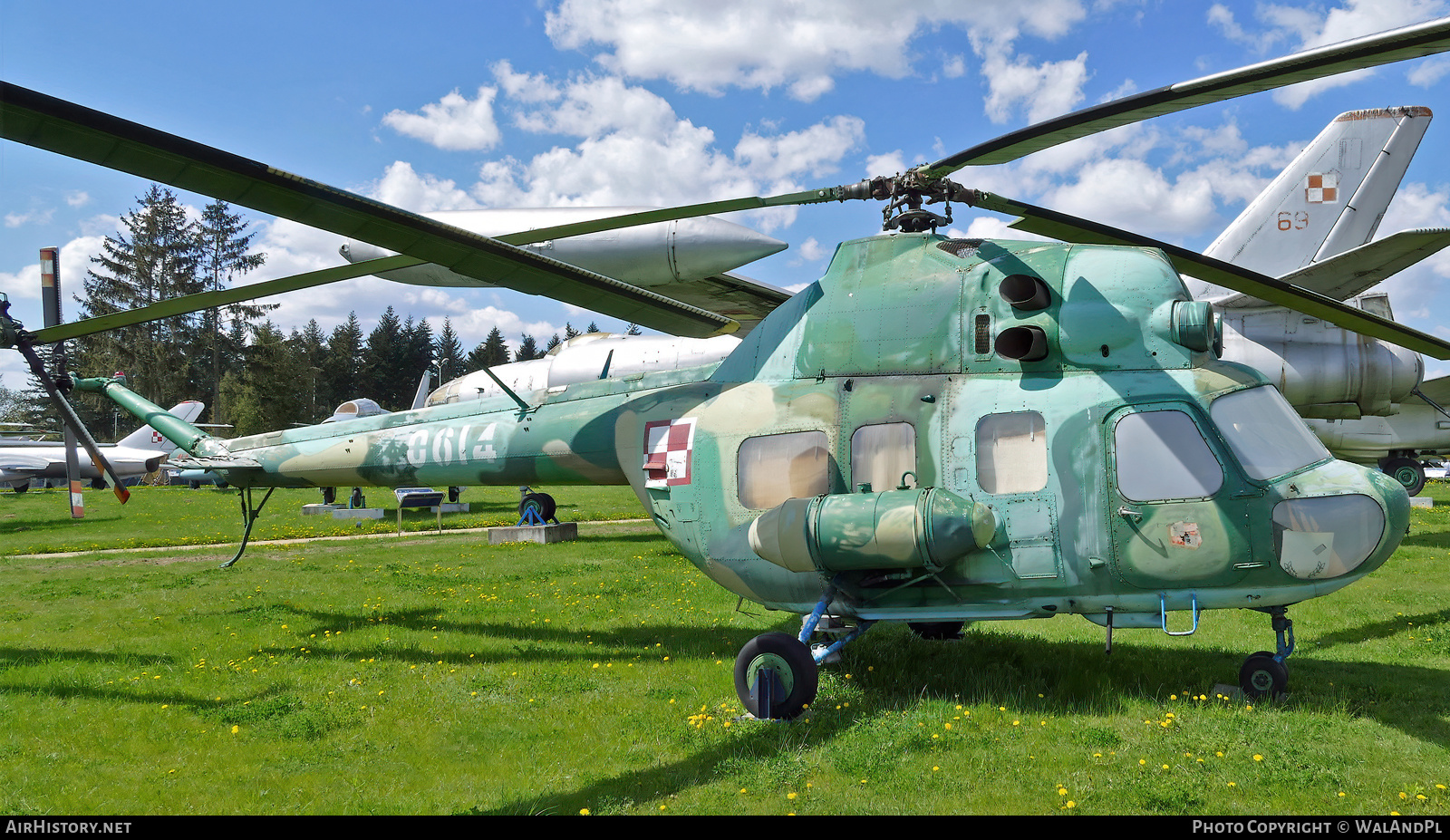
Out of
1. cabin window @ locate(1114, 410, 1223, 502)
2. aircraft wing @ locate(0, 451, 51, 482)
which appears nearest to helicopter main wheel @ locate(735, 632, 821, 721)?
cabin window @ locate(1114, 410, 1223, 502)

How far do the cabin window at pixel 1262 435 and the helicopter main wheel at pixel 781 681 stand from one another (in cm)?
352

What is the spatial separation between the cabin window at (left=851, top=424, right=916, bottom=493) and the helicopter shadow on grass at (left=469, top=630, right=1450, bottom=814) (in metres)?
1.77

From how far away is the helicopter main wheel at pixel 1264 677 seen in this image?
21.2 feet

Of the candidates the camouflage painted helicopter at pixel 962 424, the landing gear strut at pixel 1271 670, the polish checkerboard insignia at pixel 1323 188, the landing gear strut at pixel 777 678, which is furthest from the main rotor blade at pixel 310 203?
the polish checkerboard insignia at pixel 1323 188

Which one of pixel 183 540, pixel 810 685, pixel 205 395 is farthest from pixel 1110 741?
pixel 205 395

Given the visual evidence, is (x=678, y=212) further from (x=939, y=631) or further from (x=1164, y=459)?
(x=939, y=631)

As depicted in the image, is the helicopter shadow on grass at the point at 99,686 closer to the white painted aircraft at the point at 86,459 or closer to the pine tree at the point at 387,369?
the white painted aircraft at the point at 86,459

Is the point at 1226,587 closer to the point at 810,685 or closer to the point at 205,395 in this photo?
the point at 810,685

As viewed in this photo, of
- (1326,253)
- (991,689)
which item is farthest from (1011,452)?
(1326,253)

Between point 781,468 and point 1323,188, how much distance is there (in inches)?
579

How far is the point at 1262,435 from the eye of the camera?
6.28 meters

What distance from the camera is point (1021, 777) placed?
524 cm

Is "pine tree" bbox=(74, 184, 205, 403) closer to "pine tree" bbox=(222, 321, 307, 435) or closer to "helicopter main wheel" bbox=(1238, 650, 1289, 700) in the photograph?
"pine tree" bbox=(222, 321, 307, 435)
